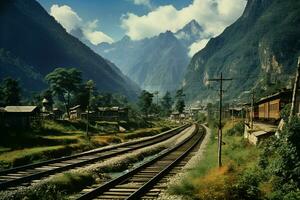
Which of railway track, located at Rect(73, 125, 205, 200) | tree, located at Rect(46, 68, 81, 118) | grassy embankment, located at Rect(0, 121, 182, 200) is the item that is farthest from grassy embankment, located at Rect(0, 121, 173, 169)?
tree, located at Rect(46, 68, 81, 118)

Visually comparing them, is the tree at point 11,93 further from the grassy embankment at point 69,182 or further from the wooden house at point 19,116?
the grassy embankment at point 69,182

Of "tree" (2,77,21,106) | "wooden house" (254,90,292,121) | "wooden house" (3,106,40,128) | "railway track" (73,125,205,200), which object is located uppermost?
"tree" (2,77,21,106)

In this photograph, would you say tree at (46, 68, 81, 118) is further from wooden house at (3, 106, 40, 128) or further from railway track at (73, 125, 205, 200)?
railway track at (73, 125, 205, 200)

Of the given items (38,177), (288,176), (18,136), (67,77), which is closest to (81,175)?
(38,177)

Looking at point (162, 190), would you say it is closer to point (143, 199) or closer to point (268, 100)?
point (143, 199)

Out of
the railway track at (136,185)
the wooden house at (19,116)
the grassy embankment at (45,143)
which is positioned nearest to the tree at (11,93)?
the grassy embankment at (45,143)

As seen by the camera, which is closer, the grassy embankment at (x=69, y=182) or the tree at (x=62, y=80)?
the grassy embankment at (x=69, y=182)
